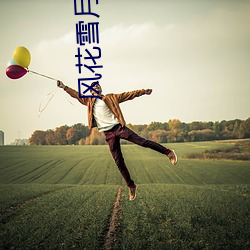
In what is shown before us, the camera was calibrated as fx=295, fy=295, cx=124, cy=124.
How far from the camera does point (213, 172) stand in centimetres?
2764

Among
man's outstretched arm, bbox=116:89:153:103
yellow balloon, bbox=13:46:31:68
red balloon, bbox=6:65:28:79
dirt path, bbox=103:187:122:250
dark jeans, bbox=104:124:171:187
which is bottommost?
dirt path, bbox=103:187:122:250

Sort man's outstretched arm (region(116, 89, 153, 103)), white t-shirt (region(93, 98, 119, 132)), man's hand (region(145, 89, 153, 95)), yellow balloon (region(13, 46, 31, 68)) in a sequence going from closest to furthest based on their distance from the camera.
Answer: man's hand (region(145, 89, 153, 95))
man's outstretched arm (region(116, 89, 153, 103))
white t-shirt (region(93, 98, 119, 132))
yellow balloon (region(13, 46, 31, 68))

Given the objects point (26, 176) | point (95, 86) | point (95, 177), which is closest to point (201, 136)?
point (95, 177)

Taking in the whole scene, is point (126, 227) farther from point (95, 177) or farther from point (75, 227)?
point (95, 177)

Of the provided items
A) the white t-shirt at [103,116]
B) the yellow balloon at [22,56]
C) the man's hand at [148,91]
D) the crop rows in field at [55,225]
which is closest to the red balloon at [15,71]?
the yellow balloon at [22,56]

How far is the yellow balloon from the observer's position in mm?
5676

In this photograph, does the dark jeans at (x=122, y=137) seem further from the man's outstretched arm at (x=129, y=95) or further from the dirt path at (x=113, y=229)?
the dirt path at (x=113, y=229)

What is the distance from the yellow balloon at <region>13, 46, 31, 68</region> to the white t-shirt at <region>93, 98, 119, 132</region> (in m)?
1.72

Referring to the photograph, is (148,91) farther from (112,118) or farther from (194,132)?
(194,132)

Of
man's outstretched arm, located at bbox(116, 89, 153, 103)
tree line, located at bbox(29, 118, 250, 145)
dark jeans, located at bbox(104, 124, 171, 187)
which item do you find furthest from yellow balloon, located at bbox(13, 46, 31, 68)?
tree line, located at bbox(29, 118, 250, 145)

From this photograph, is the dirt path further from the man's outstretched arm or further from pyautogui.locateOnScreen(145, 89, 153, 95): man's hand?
pyautogui.locateOnScreen(145, 89, 153, 95): man's hand

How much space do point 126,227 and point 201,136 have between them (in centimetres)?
2509

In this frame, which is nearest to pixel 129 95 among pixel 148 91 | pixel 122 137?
pixel 148 91

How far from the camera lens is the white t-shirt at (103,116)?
16.8 feet
